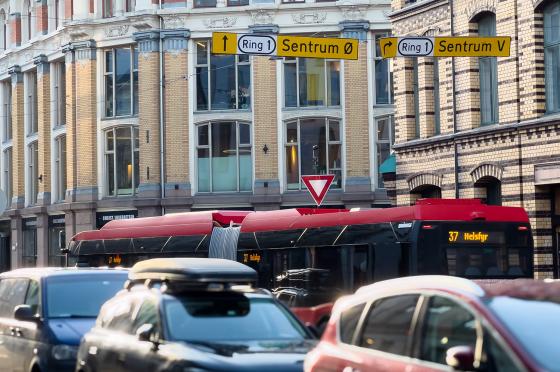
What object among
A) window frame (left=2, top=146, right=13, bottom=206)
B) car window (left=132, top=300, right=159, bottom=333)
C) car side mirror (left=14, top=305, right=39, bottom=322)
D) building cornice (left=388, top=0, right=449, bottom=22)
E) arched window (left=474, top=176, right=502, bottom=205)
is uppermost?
building cornice (left=388, top=0, right=449, bottom=22)

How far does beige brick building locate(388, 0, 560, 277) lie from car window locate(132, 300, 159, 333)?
16.9 metres

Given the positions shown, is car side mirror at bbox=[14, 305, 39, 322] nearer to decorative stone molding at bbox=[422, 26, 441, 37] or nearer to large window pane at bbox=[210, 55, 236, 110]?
decorative stone molding at bbox=[422, 26, 441, 37]

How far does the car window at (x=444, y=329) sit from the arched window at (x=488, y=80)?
70.6ft

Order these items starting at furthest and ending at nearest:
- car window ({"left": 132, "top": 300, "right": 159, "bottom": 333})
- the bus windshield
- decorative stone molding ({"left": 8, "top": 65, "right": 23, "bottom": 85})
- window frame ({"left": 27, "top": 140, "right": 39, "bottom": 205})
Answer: decorative stone molding ({"left": 8, "top": 65, "right": 23, "bottom": 85}) → window frame ({"left": 27, "top": 140, "right": 39, "bottom": 205}) → the bus windshield → car window ({"left": 132, "top": 300, "right": 159, "bottom": 333})

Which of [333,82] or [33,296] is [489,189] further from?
[333,82]

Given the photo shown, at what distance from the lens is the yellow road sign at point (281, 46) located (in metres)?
22.3

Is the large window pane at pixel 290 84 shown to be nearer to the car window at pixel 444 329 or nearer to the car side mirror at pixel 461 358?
the car window at pixel 444 329

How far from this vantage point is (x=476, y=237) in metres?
21.4

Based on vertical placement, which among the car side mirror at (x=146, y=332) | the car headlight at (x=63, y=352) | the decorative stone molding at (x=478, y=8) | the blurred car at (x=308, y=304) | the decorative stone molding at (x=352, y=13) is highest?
the decorative stone molding at (x=352, y=13)

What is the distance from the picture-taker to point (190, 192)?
4916 cm

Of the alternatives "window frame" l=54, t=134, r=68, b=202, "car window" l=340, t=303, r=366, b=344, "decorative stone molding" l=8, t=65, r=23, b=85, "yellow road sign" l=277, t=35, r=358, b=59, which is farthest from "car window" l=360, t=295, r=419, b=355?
"decorative stone molding" l=8, t=65, r=23, b=85

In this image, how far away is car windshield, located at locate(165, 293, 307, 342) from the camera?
10977mm

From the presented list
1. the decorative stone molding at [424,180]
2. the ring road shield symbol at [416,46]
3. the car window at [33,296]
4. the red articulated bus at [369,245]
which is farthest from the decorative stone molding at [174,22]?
the car window at [33,296]

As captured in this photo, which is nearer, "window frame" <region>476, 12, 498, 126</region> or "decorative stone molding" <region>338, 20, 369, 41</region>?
"window frame" <region>476, 12, 498, 126</region>
